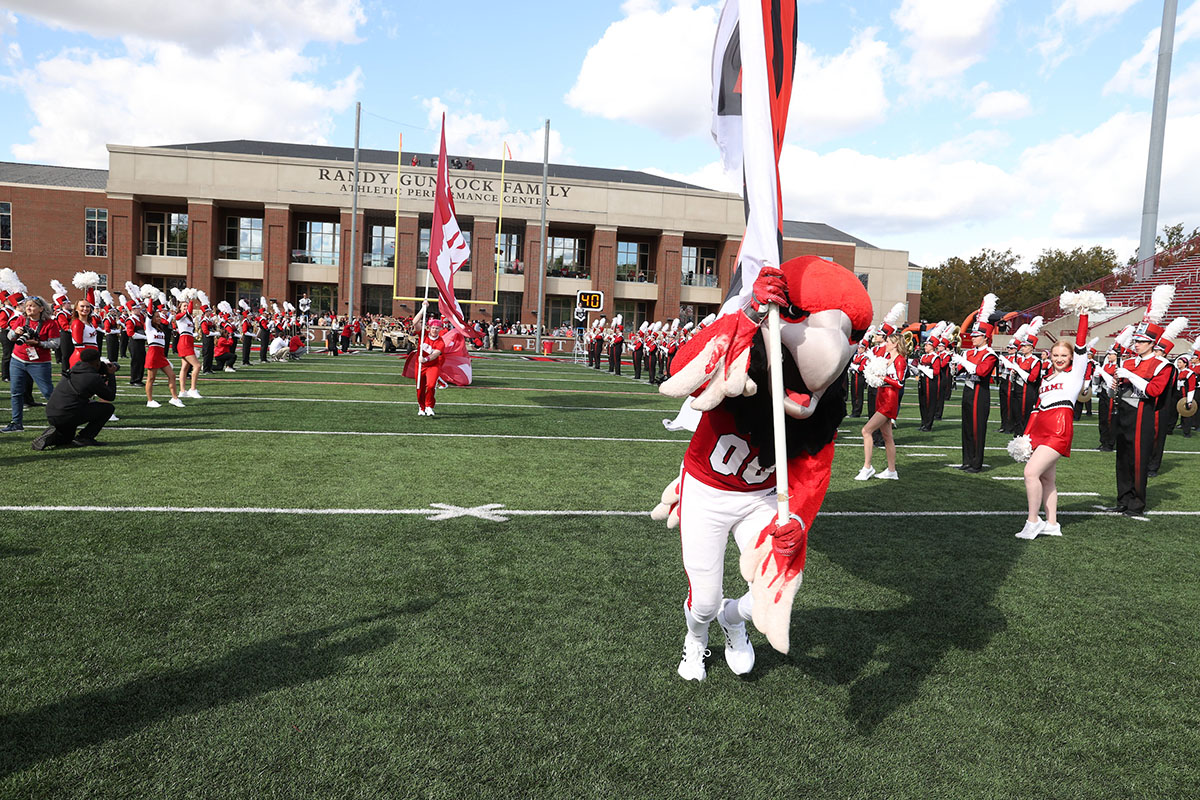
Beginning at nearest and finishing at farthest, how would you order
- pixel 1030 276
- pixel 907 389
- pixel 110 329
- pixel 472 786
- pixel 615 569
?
1. pixel 472 786
2. pixel 615 569
3. pixel 110 329
4. pixel 907 389
5. pixel 1030 276

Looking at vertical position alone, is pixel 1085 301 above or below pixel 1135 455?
above

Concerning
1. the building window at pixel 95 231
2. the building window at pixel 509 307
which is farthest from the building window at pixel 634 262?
the building window at pixel 95 231

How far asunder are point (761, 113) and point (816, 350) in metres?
0.89

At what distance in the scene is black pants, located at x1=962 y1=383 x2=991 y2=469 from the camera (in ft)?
31.7

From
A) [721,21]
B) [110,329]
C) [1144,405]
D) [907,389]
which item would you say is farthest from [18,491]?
[907,389]

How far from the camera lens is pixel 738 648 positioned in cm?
358

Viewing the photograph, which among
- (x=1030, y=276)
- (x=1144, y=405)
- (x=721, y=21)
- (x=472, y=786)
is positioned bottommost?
(x=472, y=786)

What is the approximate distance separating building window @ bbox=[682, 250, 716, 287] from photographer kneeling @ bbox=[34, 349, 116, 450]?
142 ft

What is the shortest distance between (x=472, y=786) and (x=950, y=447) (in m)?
11.0

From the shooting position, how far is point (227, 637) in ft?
12.1

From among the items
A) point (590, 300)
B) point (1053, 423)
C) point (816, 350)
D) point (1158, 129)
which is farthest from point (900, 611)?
point (1158, 129)

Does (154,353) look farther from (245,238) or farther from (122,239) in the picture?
(122,239)

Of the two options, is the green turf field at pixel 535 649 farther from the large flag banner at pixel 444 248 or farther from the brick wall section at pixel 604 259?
the brick wall section at pixel 604 259

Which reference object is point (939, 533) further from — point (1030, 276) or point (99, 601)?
point (1030, 276)
